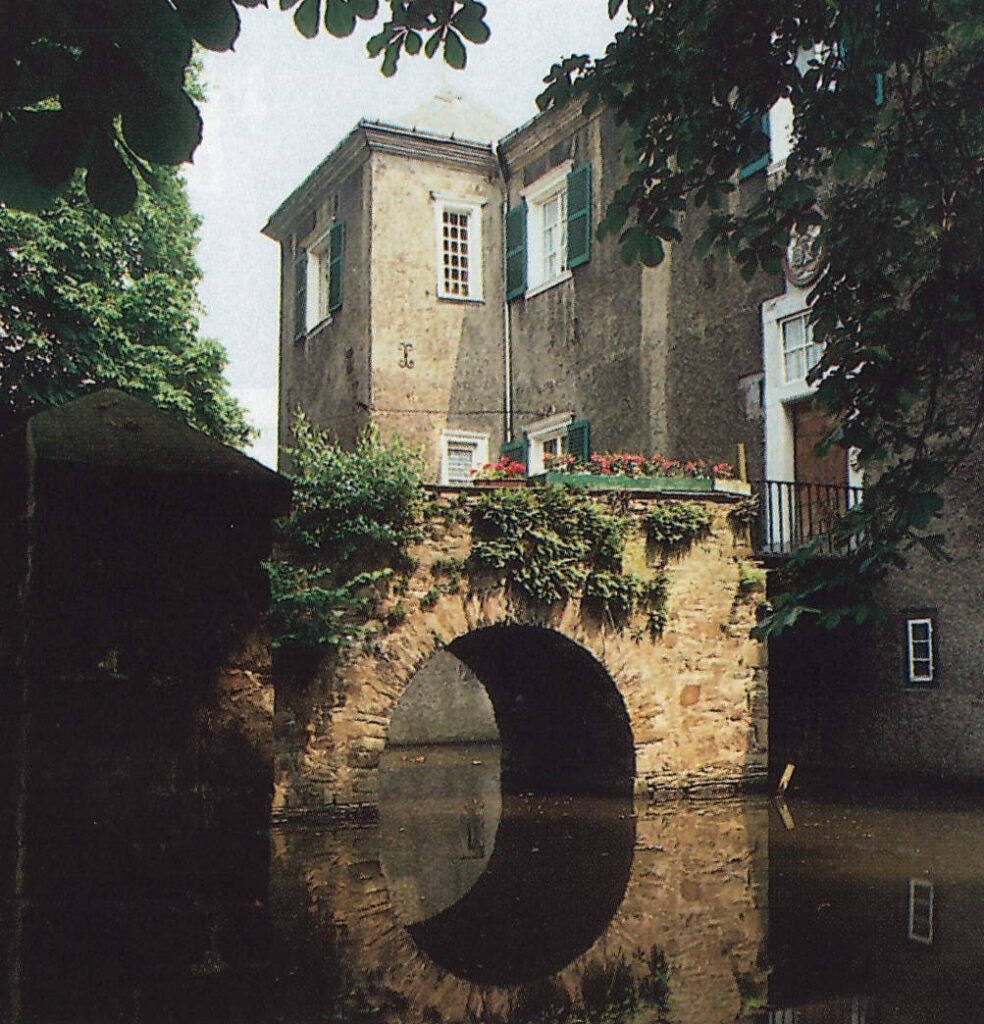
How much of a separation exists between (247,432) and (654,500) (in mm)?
8409

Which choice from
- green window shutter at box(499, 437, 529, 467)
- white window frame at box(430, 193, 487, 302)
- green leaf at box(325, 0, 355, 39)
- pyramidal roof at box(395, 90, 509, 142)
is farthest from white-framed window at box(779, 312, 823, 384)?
green leaf at box(325, 0, 355, 39)

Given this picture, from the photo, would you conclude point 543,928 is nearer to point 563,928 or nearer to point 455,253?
point 563,928

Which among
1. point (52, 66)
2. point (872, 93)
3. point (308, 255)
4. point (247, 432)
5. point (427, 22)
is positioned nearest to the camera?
point (52, 66)

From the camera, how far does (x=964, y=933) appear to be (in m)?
6.17

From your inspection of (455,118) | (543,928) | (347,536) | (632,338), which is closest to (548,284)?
(632,338)

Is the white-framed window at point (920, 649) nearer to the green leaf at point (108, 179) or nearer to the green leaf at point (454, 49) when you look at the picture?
the green leaf at point (454, 49)

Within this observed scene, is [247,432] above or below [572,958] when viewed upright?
above

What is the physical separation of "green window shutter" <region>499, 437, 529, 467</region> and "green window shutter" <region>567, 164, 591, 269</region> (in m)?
2.99

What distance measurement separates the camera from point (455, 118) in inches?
845

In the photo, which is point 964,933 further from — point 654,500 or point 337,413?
point 337,413

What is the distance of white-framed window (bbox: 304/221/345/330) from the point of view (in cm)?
2041

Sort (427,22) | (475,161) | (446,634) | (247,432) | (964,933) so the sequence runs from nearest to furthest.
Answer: (427,22), (964,933), (446,634), (247,432), (475,161)

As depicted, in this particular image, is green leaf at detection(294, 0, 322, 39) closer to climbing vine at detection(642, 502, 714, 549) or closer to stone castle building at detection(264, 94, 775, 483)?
Answer: climbing vine at detection(642, 502, 714, 549)

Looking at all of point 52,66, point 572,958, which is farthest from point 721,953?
point 52,66
